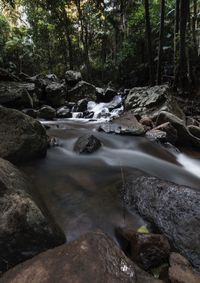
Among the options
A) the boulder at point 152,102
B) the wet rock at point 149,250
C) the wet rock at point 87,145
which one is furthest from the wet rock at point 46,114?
the wet rock at point 149,250

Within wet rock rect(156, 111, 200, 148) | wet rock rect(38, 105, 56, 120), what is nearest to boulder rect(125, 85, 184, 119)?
wet rock rect(156, 111, 200, 148)

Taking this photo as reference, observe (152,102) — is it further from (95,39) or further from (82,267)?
(95,39)

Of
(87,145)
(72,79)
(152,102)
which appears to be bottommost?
(87,145)

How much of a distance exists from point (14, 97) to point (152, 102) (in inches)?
191

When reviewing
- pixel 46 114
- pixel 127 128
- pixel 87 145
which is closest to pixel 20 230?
pixel 87 145

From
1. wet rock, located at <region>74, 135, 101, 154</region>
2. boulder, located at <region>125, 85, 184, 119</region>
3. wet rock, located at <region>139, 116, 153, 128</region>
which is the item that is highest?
boulder, located at <region>125, 85, 184, 119</region>

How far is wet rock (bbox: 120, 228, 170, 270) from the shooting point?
303cm

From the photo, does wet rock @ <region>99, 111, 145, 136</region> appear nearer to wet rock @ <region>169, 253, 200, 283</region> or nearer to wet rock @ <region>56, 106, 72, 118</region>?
wet rock @ <region>56, 106, 72, 118</region>

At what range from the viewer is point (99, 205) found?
13.3 ft

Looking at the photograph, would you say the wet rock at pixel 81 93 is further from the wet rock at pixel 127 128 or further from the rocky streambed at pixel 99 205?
the rocky streambed at pixel 99 205

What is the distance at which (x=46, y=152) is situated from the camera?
5848 mm

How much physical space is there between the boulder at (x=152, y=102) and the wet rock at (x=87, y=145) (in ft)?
11.4

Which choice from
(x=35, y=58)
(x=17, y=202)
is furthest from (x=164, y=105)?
(x=35, y=58)

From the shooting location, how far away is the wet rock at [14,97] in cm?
1057
